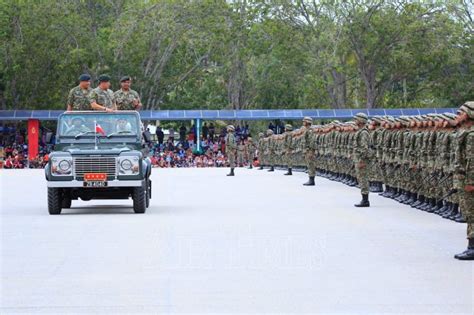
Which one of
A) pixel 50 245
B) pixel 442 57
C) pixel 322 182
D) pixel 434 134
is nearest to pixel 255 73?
pixel 442 57

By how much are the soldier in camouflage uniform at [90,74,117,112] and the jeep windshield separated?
336 mm

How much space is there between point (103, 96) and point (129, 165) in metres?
2.45

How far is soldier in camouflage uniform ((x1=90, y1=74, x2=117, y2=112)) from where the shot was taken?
2331cm

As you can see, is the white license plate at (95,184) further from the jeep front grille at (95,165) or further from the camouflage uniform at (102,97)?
the camouflage uniform at (102,97)

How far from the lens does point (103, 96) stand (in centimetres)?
2352

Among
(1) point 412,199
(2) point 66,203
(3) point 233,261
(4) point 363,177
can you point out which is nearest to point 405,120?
(1) point 412,199

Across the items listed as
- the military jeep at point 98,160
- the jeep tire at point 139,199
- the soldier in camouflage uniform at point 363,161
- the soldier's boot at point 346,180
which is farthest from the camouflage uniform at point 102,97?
the soldier's boot at point 346,180

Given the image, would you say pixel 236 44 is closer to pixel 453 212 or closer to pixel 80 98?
pixel 80 98

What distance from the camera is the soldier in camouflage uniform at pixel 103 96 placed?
23.3 meters

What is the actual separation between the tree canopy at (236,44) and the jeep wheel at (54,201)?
49.2 meters

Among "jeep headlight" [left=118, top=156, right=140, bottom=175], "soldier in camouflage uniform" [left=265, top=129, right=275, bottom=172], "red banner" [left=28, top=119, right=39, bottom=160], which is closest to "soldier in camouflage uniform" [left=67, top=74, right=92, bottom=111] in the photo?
"jeep headlight" [left=118, top=156, right=140, bottom=175]

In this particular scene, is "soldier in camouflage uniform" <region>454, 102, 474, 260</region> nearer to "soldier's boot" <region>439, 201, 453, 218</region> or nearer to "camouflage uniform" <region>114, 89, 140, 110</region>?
"soldier's boot" <region>439, 201, 453, 218</region>

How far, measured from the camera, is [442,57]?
73375 millimetres

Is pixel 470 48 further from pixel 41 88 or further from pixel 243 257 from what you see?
pixel 243 257
